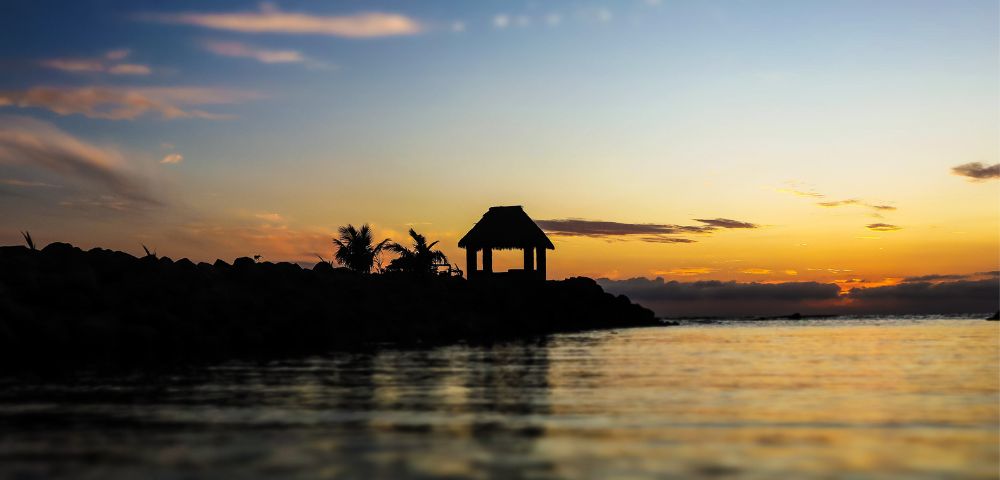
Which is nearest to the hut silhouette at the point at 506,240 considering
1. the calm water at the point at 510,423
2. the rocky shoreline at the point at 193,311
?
Result: the rocky shoreline at the point at 193,311

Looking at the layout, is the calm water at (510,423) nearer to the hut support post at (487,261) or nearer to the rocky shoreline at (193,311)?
the rocky shoreline at (193,311)

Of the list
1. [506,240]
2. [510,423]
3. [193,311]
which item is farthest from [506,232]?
[510,423]

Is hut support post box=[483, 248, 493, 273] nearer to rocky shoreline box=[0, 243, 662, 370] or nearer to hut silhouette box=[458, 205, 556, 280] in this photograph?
hut silhouette box=[458, 205, 556, 280]

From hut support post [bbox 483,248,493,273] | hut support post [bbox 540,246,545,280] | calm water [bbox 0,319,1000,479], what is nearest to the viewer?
calm water [bbox 0,319,1000,479]

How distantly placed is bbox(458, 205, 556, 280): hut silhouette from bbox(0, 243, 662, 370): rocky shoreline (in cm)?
828

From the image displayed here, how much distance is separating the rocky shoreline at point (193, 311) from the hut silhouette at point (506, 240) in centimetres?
828

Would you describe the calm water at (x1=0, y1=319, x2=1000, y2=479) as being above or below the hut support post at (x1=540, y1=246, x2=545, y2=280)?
below

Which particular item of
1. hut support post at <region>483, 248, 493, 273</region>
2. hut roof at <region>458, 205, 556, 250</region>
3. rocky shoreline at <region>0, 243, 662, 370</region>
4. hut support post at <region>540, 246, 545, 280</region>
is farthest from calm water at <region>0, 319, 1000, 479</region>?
hut support post at <region>540, 246, 545, 280</region>

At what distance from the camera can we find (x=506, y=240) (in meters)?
42.6

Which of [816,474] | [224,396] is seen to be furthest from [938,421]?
[224,396]

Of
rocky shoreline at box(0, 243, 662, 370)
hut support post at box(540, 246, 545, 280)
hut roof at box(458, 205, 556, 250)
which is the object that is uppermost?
hut roof at box(458, 205, 556, 250)

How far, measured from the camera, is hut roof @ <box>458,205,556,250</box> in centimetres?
4269

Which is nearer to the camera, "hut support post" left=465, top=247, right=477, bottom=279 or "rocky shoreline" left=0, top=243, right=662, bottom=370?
"rocky shoreline" left=0, top=243, right=662, bottom=370

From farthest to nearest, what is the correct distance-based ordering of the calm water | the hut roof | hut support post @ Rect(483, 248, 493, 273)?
hut support post @ Rect(483, 248, 493, 273) → the hut roof → the calm water
